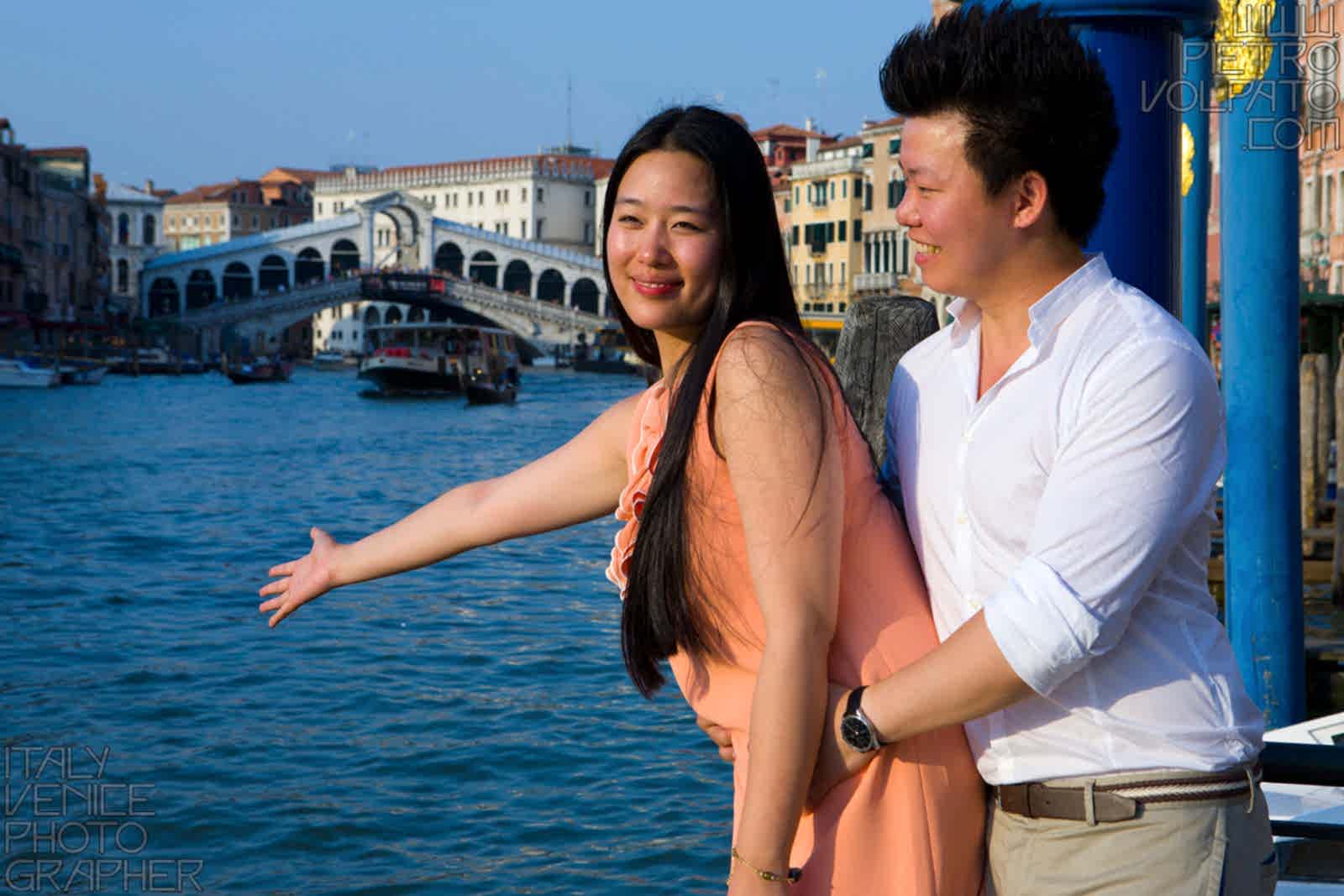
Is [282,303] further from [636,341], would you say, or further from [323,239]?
[636,341]

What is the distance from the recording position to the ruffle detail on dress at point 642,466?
1.29 m

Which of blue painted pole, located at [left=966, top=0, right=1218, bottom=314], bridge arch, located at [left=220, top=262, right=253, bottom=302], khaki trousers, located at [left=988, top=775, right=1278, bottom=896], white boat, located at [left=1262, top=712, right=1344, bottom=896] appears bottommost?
white boat, located at [left=1262, top=712, right=1344, bottom=896]

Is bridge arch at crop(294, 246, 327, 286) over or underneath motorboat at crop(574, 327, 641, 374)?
Answer: over

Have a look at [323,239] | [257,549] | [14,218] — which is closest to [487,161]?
[323,239]

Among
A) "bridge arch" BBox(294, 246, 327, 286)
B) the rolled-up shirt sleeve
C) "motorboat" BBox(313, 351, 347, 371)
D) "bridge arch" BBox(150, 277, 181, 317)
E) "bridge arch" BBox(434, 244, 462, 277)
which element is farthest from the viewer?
"bridge arch" BBox(434, 244, 462, 277)

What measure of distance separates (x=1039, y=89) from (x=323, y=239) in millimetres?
64213

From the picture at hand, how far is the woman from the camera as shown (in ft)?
3.85

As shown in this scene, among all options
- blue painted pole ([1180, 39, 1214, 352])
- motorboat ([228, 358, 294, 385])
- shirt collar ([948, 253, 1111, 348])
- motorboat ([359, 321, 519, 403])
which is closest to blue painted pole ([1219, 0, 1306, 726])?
shirt collar ([948, 253, 1111, 348])

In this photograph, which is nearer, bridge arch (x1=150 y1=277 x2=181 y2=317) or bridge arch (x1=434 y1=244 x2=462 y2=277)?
bridge arch (x1=150 y1=277 x2=181 y2=317)

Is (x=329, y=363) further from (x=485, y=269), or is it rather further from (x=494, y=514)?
(x=494, y=514)

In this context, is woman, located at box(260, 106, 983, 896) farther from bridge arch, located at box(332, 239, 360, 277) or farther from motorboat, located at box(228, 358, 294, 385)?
bridge arch, located at box(332, 239, 360, 277)

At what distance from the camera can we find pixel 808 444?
1182 millimetres

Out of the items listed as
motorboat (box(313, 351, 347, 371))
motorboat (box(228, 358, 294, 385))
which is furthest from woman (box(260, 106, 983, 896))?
motorboat (box(313, 351, 347, 371))

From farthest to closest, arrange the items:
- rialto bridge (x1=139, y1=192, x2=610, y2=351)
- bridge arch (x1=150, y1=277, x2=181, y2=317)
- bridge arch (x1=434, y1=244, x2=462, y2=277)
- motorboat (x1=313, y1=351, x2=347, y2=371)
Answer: bridge arch (x1=434, y1=244, x2=462, y2=277) < rialto bridge (x1=139, y1=192, x2=610, y2=351) < bridge arch (x1=150, y1=277, x2=181, y2=317) < motorboat (x1=313, y1=351, x2=347, y2=371)
